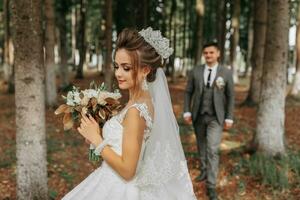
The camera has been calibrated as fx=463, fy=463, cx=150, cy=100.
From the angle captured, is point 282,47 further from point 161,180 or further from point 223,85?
point 161,180

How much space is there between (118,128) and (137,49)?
58cm

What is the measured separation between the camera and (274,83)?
367 inches

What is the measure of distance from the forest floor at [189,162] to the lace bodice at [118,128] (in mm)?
4807

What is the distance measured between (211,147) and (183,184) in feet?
14.1

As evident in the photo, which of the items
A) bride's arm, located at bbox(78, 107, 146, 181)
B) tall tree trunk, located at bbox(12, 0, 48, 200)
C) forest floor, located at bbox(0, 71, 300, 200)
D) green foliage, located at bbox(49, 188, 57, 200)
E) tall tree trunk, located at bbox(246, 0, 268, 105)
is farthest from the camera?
tall tree trunk, located at bbox(246, 0, 268, 105)

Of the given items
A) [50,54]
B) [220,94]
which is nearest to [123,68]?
[220,94]

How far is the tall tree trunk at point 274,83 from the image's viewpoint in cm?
915

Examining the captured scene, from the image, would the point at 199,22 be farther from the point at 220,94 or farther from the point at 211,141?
the point at 211,141

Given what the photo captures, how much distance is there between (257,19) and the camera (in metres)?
16.4

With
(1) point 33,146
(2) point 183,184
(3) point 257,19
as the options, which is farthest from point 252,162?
(3) point 257,19

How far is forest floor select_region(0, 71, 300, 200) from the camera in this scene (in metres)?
8.26

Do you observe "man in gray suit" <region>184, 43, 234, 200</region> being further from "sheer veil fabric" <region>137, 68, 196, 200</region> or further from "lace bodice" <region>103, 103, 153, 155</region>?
"lace bodice" <region>103, 103, 153, 155</region>

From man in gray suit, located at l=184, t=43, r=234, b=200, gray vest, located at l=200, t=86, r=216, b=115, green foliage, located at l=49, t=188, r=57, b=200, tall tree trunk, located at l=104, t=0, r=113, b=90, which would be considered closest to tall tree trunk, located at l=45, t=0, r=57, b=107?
tall tree trunk, located at l=104, t=0, r=113, b=90

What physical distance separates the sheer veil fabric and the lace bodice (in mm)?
247
